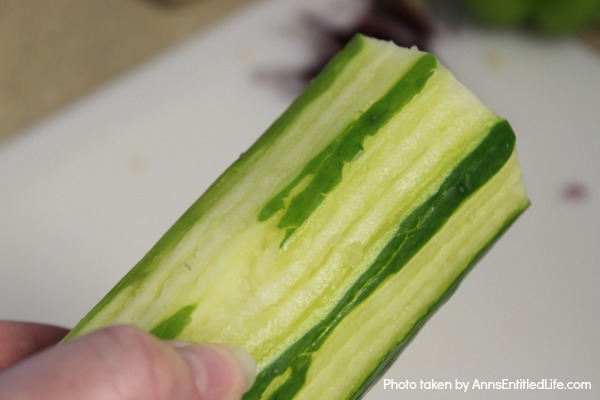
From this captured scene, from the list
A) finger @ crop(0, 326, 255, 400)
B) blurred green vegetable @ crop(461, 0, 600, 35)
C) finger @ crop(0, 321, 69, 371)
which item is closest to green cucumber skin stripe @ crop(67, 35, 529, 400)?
finger @ crop(0, 326, 255, 400)

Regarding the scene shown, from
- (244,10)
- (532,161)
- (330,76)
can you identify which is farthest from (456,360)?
(244,10)

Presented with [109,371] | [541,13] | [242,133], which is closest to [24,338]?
[109,371]

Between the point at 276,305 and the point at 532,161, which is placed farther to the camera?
the point at 532,161

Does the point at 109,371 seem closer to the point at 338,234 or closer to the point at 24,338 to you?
the point at 338,234

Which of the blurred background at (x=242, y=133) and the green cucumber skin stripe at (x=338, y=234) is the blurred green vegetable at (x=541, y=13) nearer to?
the blurred background at (x=242, y=133)

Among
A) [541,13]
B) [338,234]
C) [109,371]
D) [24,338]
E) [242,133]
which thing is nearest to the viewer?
[109,371]

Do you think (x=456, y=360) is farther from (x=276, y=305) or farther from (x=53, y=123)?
(x=53, y=123)

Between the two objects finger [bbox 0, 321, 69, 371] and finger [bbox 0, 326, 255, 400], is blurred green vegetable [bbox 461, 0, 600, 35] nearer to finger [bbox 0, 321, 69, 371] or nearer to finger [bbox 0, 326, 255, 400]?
finger [bbox 0, 321, 69, 371]
